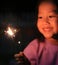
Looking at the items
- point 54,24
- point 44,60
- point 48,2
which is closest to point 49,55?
point 44,60

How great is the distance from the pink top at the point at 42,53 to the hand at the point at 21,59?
2 cm

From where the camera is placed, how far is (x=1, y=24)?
1.03 meters

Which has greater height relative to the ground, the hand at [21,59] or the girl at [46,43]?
the girl at [46,43]

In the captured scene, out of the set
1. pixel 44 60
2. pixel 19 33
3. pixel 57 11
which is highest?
pixel 57 11

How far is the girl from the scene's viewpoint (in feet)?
3.24

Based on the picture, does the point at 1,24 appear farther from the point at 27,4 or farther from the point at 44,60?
the point at 44,60

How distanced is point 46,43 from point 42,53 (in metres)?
0.05

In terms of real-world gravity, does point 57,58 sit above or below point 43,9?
below

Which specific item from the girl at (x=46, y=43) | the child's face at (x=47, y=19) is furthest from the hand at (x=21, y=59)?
the child's face at (x=47, y=19)

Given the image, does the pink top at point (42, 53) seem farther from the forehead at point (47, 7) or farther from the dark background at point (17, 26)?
the forehead at point (47, 7)

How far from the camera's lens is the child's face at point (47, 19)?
1000 millimetres

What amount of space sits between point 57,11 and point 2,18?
0.27 meters

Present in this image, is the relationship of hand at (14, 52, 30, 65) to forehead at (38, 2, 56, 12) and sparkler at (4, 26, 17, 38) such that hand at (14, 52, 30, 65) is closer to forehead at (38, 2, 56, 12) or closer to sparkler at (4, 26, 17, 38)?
sparkler at (4, 26, 17, 38)

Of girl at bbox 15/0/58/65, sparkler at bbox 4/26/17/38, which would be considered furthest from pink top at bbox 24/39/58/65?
sparkler at bbox 4/26/17/38
